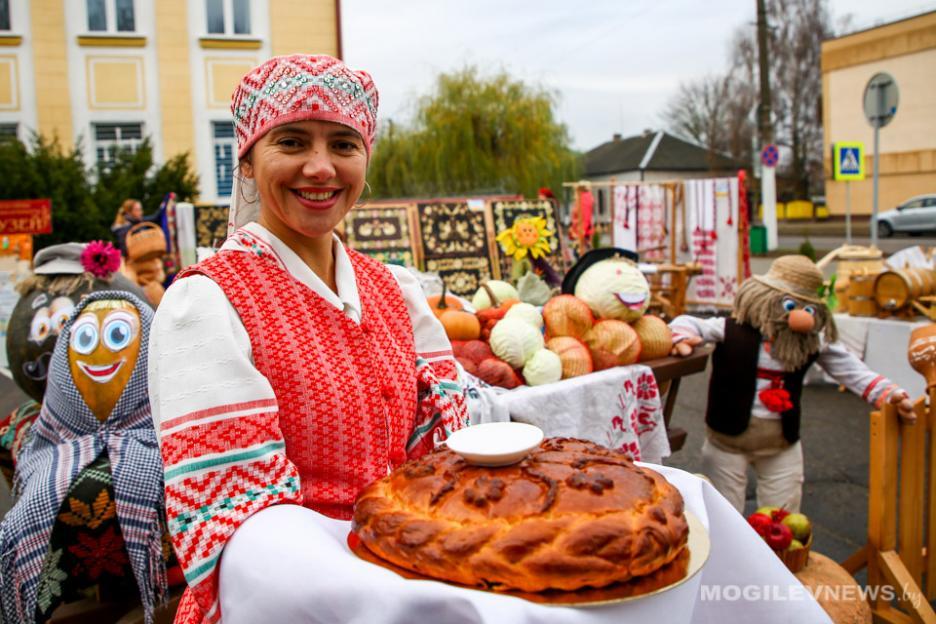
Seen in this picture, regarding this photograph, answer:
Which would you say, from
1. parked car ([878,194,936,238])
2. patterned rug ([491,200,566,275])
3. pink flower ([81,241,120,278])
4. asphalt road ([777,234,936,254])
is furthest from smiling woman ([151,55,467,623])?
parked car ([878,194,936,238])

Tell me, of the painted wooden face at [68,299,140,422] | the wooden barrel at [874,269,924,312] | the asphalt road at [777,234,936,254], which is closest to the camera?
the painted wooden face at [68,299,140,422]

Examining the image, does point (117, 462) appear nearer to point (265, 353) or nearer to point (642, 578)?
point (265, 353)

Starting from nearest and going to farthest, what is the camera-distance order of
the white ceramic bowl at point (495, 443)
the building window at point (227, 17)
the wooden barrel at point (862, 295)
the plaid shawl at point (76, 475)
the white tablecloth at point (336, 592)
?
the white tablecloth at point (336, 592) → the white ceramic bowl at point (495, 443) → the plaid shawl at point (76, 475) → the wooden barrel at point (862, 295) → the building window at point (227, 17)

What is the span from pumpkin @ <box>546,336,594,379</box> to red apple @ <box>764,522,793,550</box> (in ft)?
3.47

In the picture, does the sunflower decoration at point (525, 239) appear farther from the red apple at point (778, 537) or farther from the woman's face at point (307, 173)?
the woman's face at point (307, 173)

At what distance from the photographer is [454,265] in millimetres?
5672

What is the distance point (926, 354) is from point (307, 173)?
2992mm

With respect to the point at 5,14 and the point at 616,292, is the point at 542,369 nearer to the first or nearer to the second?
the point at 616,292

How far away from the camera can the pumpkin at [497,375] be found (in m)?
3.19

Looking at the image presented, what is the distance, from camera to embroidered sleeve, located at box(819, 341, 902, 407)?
10.6 feet

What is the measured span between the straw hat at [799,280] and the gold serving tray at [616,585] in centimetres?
268

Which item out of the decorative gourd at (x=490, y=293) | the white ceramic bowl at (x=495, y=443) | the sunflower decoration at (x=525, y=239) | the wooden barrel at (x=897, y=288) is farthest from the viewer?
the wooden barrel at (x=897, y=288)

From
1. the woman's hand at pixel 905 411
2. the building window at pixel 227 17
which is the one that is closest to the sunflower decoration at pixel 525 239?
the woman's hand at pixel 905 411

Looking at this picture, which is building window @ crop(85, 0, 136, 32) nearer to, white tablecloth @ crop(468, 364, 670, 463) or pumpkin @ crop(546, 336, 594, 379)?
pumpkin @ crop(546, 336, 594, 379)
